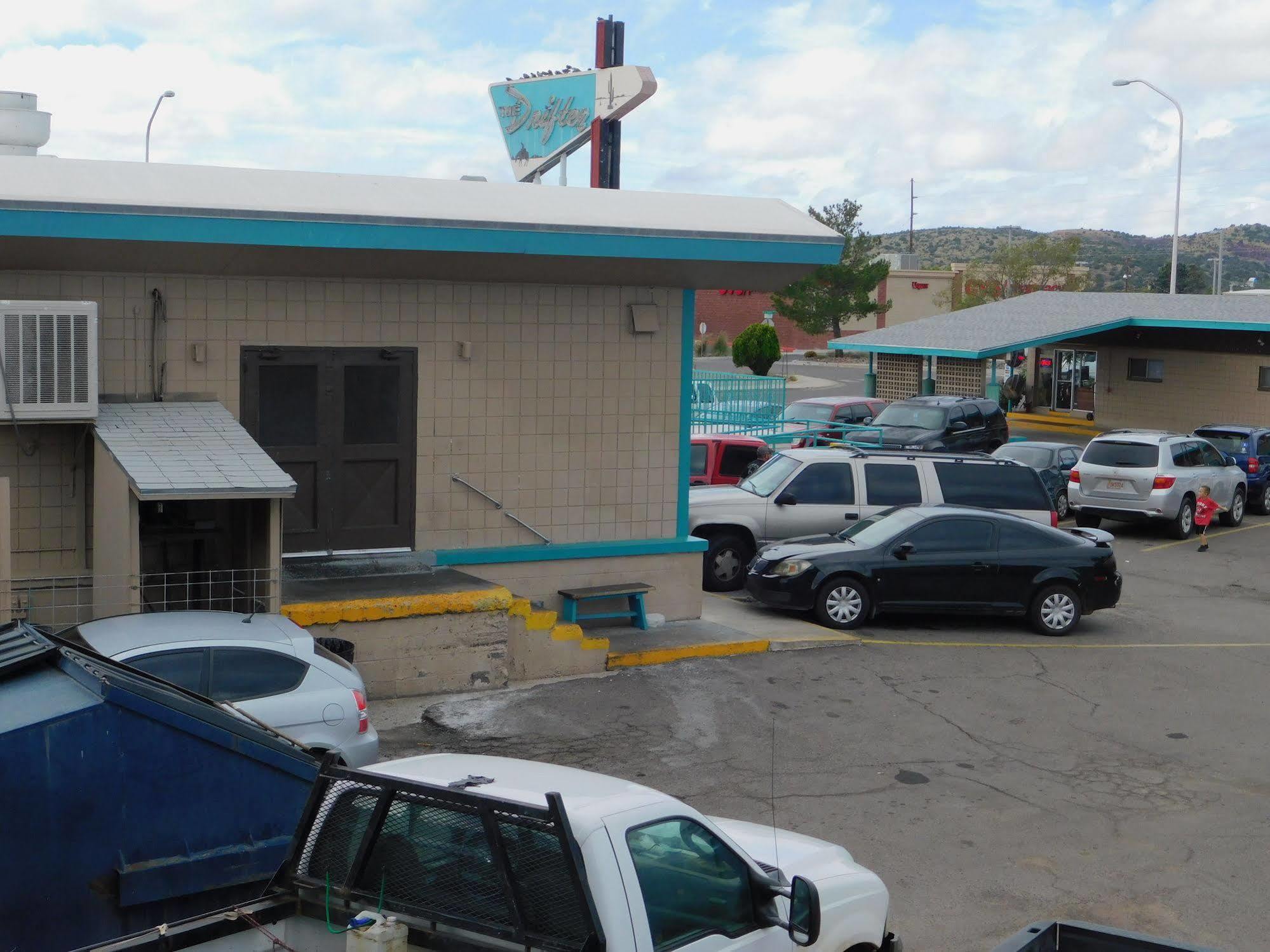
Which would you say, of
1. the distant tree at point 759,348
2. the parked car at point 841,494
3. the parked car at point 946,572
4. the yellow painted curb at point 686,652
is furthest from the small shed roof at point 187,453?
the distant tree at point 759,348

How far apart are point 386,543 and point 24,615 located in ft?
13.5

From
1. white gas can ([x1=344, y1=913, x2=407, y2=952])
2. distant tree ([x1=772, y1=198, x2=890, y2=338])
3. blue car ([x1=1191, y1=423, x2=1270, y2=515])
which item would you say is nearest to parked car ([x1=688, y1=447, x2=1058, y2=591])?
blue car ([x1=1191, y1=423, x2=1270, y2=515])

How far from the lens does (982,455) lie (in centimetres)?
1908

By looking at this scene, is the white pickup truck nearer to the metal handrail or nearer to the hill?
the metal handrail

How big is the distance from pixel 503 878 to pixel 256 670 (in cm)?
481

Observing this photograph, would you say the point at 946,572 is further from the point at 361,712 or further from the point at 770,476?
the point at 361,712

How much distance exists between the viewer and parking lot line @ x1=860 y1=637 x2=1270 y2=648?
15.5 m

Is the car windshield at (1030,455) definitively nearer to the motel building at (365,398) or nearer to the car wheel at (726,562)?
the car wheel at (726,562)

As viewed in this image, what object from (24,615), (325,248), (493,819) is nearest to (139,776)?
(493,819)

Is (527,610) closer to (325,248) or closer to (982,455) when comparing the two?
(325,248)

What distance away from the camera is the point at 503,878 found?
15.6 ft

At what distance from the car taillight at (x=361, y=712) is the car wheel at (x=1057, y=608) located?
943 centimetres

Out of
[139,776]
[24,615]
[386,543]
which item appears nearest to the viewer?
[139,776]

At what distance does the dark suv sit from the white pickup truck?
79.1 feet
